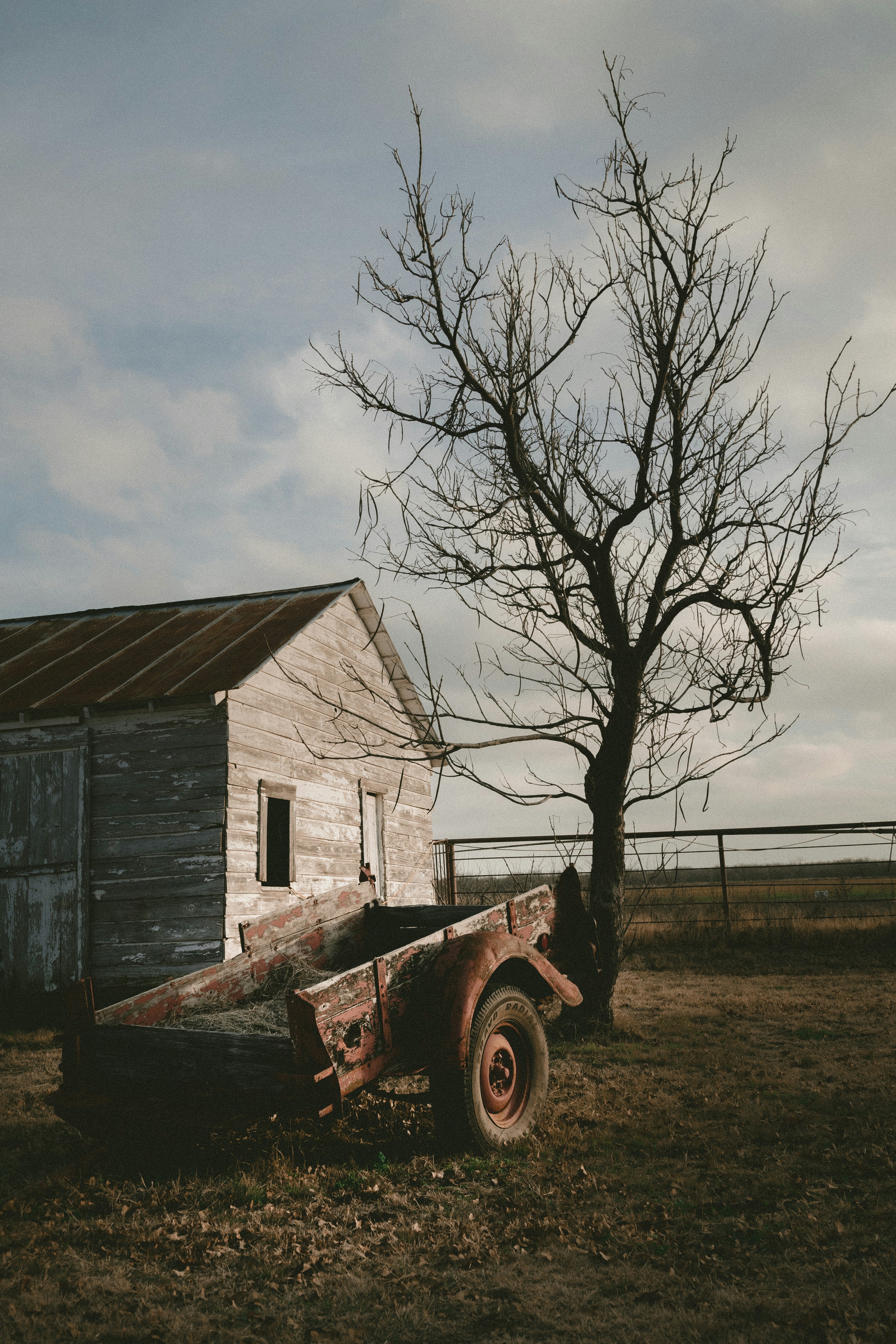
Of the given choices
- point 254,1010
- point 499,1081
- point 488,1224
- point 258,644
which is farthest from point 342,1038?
point 258,644

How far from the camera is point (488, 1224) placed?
3826 mm

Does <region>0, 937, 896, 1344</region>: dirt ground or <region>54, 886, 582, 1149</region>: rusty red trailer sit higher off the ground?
<region>54, 886, 582, 1149</region>: rusty red trailer

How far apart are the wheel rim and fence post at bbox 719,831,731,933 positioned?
8.58m

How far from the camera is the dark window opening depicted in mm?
10859

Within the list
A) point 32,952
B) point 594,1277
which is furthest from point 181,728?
point 594,1277

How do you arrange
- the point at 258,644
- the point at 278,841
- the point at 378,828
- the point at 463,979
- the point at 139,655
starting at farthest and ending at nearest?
the point at 378,828 < the point at 278,841 < the point at 139,655 < the point at 258,644 < the point at 463,979

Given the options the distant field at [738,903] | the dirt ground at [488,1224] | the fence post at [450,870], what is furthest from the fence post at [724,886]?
the dirt ground at [488,1224]

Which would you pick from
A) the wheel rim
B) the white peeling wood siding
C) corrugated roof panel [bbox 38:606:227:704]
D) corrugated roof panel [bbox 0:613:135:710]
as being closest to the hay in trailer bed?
the wheel rim

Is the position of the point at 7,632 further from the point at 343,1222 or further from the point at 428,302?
the point at 343,1222

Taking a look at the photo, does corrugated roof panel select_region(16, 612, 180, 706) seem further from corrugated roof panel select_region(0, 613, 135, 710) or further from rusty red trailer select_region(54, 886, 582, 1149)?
rusty red trailer select_region(54, 886, 582, 1149)

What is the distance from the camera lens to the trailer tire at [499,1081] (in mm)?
4391

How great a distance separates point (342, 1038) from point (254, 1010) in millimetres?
1124

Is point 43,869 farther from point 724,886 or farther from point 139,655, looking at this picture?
point 724,886

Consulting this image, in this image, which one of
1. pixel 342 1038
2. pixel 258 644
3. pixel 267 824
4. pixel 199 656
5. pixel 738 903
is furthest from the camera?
pixel 738 903
